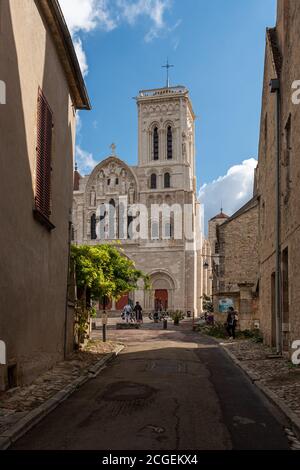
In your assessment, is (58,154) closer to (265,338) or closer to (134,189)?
(265,338)

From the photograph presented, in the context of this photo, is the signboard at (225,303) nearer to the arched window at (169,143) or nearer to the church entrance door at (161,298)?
the church entrance door at (161,298)

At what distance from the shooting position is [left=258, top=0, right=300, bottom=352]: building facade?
1278cm

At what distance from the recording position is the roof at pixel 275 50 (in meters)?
15.7

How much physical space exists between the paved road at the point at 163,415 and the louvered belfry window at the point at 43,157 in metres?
3.64

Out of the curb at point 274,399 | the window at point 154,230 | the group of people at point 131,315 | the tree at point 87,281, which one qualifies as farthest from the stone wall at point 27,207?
the window at point 154,230

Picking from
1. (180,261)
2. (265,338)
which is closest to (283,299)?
(265,338)

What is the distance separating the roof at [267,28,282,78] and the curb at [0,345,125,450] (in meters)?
9.76

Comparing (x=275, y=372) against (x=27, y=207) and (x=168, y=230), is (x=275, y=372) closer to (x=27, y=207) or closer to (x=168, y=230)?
(x=27, y=207)

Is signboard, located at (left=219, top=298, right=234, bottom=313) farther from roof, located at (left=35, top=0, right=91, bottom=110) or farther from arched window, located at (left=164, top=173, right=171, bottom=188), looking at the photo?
arched window, located at (left=164, top=173, right=171, bottom=188)

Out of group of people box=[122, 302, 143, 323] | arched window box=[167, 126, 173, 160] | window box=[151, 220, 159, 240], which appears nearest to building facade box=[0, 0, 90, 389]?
group of people box=[122, 302, 143, 323]

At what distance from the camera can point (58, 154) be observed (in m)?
12.9

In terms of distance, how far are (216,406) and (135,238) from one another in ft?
148

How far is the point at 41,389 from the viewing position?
927 centimetres

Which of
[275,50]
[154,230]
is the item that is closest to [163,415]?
[275,50]
